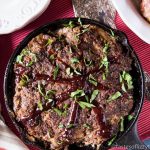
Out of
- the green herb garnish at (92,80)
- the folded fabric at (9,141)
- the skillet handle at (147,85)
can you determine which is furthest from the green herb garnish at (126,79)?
the folded fabric at (9,141)

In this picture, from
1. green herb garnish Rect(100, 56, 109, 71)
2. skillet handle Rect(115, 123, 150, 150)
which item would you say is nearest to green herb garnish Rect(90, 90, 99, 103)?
green herb garnish Rect(100, 56, 109, 71)

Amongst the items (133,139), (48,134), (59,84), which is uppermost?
(59,84)

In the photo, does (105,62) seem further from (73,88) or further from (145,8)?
(145,8)

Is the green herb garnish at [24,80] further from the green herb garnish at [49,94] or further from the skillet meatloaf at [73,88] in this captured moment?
the green herb garnish at [49,94]

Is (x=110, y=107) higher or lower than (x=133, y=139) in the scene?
higher

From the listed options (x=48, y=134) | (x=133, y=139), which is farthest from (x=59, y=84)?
(x=133, y=139)

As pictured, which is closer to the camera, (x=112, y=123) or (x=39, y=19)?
(x=112, y=123)

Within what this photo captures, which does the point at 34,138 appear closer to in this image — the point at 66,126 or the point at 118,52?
the point at 66,126
